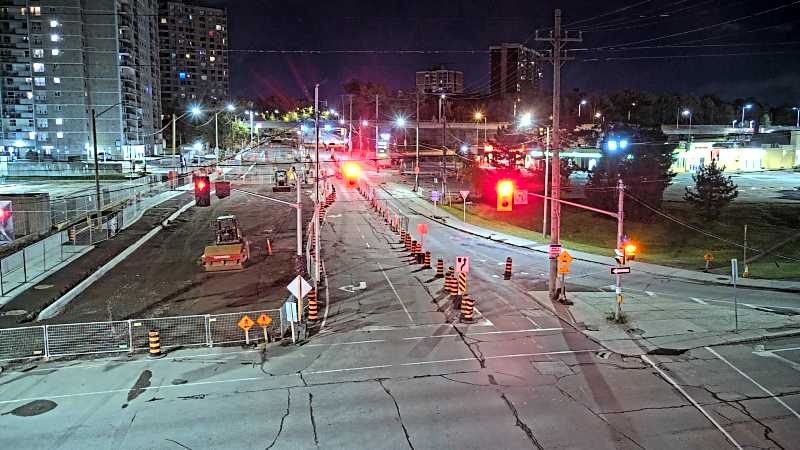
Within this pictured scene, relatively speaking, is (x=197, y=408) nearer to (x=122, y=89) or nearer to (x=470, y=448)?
(x=470, y=448)

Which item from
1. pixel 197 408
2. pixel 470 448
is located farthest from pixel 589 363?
pixel 197 408

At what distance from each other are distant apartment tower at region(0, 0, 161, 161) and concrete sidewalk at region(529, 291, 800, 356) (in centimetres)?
9769

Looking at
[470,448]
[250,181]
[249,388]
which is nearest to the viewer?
[470,448]

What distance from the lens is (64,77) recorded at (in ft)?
338

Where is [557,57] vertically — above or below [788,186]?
above

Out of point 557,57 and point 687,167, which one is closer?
point 557,57

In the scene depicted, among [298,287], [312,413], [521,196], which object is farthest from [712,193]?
[312,413]

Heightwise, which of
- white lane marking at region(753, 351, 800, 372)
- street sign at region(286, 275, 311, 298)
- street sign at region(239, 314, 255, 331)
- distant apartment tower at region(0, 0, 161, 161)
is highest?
distant apartment tower at region(0, 0, 161, 161)

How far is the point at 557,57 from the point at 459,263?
33.7 ft

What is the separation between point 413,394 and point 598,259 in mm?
25947

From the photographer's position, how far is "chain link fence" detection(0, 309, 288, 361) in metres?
19.7

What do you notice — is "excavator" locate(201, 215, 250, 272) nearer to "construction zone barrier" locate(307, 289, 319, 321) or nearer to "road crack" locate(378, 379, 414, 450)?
"construction zone barrier" locate(307, 289, 319, 321)

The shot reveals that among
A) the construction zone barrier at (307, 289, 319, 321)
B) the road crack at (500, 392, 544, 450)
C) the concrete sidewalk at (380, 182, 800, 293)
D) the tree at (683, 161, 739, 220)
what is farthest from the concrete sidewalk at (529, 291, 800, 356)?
the tree at (683, 161, 739, 220)

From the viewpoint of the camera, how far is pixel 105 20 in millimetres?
105000
